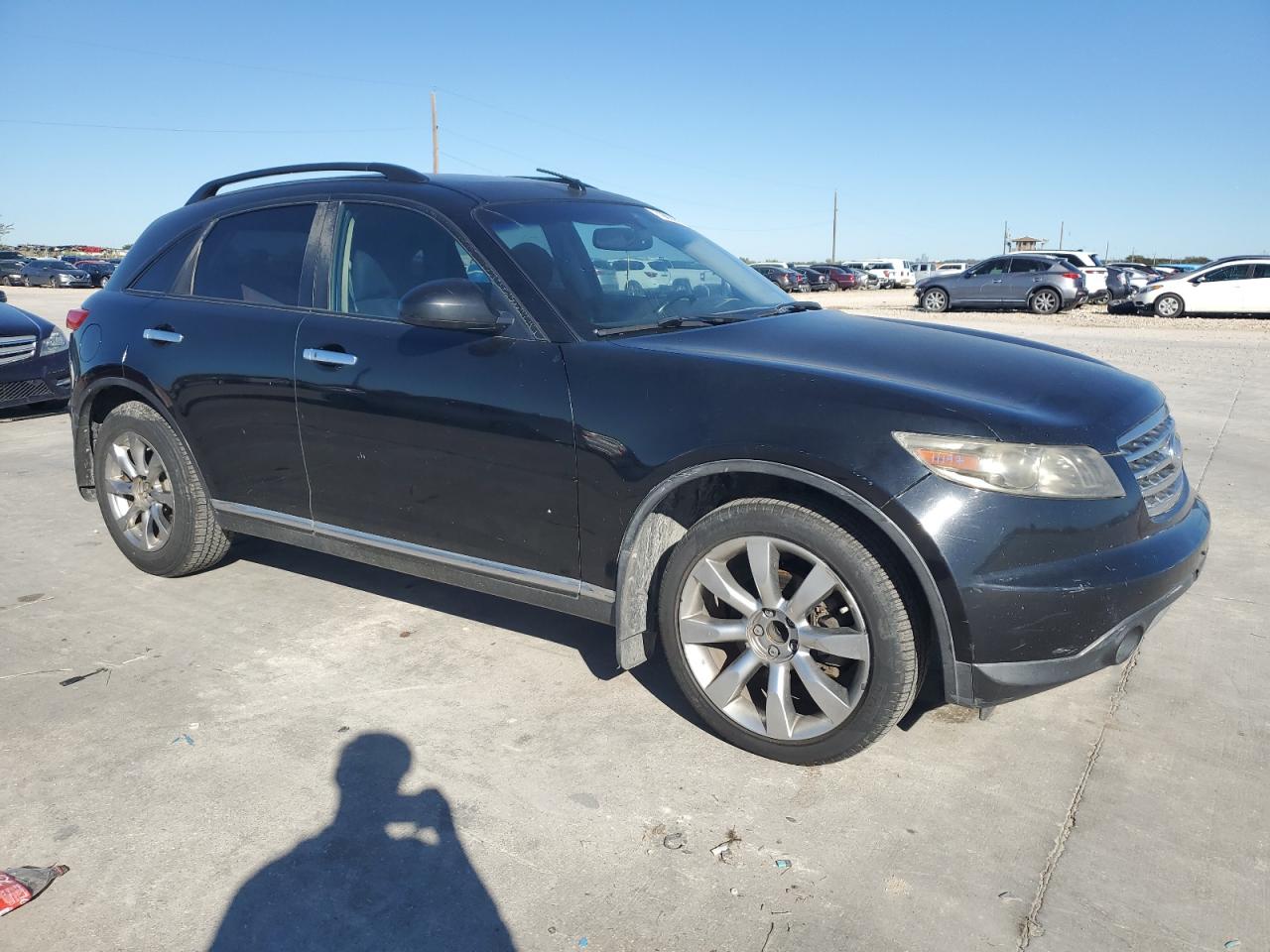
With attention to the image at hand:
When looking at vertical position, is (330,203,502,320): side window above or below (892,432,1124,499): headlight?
above

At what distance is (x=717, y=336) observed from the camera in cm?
339

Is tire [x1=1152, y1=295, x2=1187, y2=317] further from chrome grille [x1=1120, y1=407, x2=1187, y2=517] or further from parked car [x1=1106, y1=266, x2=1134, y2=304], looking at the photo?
chrome grille [x1=1120, y1=407, x2=1187, y2=517]

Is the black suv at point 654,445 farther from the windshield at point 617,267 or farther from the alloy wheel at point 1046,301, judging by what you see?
the alloy wheel at point 1046,301

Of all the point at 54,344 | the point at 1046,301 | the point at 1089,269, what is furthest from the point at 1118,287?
the point at 54,344

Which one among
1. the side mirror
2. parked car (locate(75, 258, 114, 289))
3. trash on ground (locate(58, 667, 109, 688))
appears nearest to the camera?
the side mirror

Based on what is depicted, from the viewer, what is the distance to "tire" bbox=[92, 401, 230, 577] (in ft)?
14.6

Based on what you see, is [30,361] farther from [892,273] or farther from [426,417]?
[892,273]

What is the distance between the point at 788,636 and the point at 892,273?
55.3 metres

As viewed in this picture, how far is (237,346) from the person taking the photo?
13.4ft

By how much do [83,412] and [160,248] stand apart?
0.92 metres

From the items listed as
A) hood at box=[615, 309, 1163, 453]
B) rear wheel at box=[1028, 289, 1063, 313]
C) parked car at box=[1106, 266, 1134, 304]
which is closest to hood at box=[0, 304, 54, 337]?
hood at box=[615, 309, 1163, 453]

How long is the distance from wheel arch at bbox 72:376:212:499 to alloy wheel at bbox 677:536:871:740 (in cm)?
250

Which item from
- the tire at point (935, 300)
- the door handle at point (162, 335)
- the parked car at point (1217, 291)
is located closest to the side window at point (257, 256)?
the door handle at point (162, 335)

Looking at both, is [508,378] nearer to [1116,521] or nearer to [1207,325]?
[1116,521]
